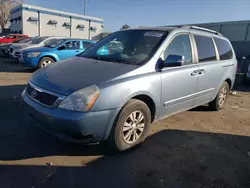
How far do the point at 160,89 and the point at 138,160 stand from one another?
1.10 metres

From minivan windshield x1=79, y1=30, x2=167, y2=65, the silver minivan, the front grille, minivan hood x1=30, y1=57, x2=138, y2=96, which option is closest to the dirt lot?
the silver minivan

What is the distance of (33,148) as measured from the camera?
308 centimetres

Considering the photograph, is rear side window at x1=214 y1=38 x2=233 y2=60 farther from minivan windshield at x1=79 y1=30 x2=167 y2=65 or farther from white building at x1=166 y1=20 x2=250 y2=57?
white building at x1=166 y1=20 x2=250 y2=57

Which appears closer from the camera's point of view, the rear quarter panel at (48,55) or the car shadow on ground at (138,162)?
the car shadow on ground at (138,162)

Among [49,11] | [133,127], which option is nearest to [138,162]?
[133,127]

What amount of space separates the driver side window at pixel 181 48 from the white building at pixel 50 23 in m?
30.4

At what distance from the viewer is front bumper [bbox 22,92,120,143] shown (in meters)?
2.52

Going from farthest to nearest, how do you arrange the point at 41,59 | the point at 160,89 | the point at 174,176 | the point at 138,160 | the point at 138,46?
the point at 41,59
the point at 138,46
the point at 160,89
the point at 138,160
the point at 174,176

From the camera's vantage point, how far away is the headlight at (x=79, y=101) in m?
2.55

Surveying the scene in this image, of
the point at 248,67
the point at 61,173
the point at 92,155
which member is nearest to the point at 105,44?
the point at 92,155

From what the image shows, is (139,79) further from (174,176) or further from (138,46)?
(174,176)

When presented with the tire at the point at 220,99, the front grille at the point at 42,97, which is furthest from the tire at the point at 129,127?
the tire at the point at 220,99

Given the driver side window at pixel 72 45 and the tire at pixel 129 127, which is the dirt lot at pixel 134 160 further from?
the driver side window at pixel 72 45

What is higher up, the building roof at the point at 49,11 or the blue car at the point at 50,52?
the building roof at the point at 49,11
